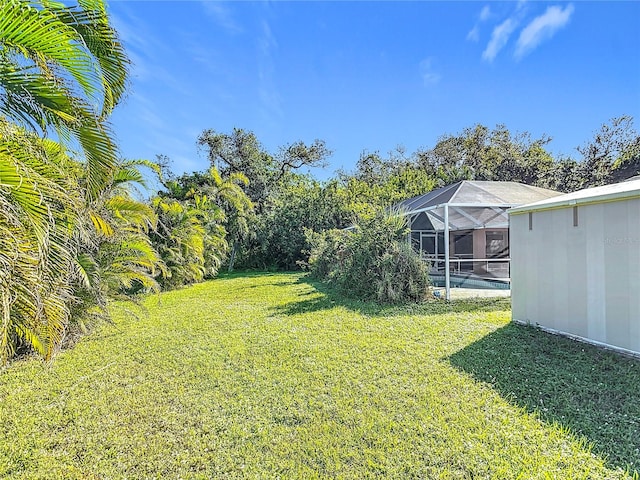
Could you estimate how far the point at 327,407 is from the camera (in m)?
3.58

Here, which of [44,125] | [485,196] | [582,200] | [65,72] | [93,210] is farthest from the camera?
[485,196]

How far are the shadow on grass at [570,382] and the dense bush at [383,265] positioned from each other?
10.8 ft

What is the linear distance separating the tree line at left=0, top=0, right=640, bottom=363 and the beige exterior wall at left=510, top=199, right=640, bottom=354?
302 centimetres

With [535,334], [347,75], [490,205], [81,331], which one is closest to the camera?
[535,334]

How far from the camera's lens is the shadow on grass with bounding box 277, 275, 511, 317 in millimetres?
7875

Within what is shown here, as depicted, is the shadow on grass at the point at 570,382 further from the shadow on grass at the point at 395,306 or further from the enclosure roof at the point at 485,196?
the enclosure roof at the point at 485,196

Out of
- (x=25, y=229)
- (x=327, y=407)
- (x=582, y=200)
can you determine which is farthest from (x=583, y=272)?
(x=25, y=229)

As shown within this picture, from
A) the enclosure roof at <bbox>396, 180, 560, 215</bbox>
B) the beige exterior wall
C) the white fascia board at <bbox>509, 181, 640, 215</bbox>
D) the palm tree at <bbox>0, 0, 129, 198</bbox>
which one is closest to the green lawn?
the beige exterior wall

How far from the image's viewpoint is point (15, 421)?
356 cm

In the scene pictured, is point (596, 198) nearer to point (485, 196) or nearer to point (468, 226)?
point (485, 196)

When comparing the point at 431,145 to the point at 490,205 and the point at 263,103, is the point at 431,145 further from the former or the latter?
the point at 490,205

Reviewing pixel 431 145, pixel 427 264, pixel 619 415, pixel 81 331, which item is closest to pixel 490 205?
pixel 427 264

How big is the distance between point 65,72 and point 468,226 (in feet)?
45.3

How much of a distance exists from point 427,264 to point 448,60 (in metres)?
7.71
